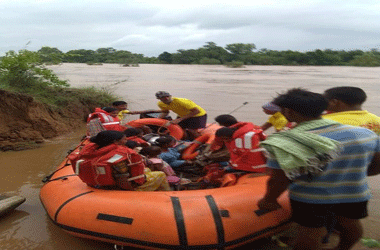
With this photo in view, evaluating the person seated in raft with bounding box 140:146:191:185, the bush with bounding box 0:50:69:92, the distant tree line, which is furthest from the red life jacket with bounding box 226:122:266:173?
the distant tree line

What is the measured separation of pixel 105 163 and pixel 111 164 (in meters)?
0.05

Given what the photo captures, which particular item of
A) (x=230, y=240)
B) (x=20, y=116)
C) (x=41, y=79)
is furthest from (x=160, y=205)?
(x=41, y=79)

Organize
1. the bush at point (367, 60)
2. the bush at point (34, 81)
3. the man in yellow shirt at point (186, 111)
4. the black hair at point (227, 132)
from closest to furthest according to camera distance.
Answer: the black hair at point (227, 132)
the man in yellow shirt at point (186, 111)
the bush at point (34, 81)
the bush at point (367, 60)

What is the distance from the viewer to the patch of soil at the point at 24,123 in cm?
644

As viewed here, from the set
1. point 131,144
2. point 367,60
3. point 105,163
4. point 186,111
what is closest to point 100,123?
point 131,144

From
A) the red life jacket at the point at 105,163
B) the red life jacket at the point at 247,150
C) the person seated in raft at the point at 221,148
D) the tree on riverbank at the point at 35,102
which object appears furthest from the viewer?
the tree on riverbank at the point at 35,102

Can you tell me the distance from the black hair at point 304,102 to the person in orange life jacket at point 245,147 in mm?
1140

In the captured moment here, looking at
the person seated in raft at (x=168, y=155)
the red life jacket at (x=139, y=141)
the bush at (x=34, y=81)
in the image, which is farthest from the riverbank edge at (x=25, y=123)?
the person seated in raft at (x=168, y=155)

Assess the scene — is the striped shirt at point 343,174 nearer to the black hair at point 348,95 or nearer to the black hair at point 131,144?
the black hair at point 348,95

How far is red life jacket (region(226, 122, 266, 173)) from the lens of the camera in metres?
3.02

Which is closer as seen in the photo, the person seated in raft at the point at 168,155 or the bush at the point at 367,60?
the person seated in raft at the point at 168,155

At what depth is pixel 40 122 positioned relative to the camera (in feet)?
23.1

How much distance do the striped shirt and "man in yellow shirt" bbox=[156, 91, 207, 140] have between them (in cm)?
322

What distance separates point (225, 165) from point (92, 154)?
1.38m
